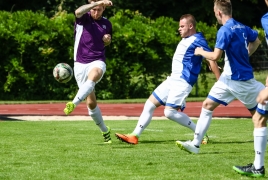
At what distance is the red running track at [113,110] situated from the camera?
1942cm

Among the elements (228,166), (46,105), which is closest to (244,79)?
(228,166)

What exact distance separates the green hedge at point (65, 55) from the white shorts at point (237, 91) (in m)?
15.7

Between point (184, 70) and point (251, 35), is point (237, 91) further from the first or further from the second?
point (184, 70)

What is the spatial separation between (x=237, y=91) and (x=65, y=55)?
637 inches

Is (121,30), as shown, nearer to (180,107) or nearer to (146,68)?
(146,68)

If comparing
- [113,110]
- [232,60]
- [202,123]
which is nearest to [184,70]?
[202,123]

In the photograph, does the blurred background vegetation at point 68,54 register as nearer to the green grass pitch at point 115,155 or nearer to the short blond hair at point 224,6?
the green grass pitch at point 115,155

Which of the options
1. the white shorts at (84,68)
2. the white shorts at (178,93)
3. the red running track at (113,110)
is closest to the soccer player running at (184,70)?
the white shorts at (178,93)

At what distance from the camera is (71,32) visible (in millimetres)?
24906

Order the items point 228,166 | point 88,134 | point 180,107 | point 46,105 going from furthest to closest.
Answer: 1. point 46,105
2. point 88,134
3. point 180,107
4. point 228,166

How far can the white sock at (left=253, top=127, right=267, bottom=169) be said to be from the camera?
7.89 m

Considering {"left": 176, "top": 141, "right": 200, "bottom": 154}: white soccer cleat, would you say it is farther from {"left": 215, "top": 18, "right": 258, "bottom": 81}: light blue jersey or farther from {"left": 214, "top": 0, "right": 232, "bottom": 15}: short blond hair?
{"left": 214, "top": 0, "right": 232, "bottom": 15}: short blond hair

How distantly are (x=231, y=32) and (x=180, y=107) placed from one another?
229 centimetres

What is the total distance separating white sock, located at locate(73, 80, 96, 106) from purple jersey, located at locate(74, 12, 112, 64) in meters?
0.52
